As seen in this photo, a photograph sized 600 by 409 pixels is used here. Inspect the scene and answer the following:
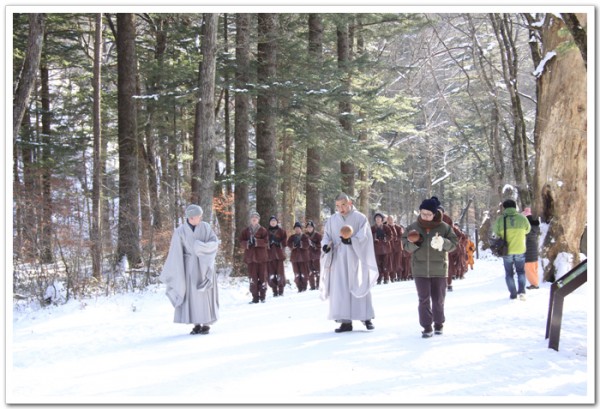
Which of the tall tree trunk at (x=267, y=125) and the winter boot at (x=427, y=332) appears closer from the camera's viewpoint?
the winter boot at (x=427, y=332)

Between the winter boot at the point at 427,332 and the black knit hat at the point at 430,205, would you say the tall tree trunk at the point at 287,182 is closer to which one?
the black knit hat at the point at 430,205

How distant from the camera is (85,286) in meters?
12.8

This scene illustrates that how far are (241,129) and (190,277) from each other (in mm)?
10997

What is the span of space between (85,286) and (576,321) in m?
9.81

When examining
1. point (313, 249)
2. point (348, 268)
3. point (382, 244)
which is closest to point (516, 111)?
point (382, 244)

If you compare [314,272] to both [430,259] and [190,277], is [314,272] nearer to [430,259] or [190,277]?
[190,277]

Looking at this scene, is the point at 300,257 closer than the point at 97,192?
Yes

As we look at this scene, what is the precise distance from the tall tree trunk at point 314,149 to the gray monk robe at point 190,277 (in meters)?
12.1

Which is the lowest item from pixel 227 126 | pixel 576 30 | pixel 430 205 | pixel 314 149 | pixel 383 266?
pixel 383 266

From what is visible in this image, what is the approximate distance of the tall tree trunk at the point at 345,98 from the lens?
69.2 feet

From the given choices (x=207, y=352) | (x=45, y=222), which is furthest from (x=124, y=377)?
(x=45, y=222)

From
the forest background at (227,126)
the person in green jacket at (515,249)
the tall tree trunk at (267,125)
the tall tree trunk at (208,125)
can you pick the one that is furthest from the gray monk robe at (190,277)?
the tall tree trunk at (267,125)

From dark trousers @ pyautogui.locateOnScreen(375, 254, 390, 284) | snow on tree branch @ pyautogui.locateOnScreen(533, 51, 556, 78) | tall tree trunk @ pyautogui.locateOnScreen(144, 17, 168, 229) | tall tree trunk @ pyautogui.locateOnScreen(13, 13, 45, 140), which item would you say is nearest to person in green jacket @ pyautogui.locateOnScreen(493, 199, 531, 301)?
snow on tree branch @ pyautogui.locateOnScreen(533, 51, 556, 78)

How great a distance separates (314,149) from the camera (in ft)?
74.4
